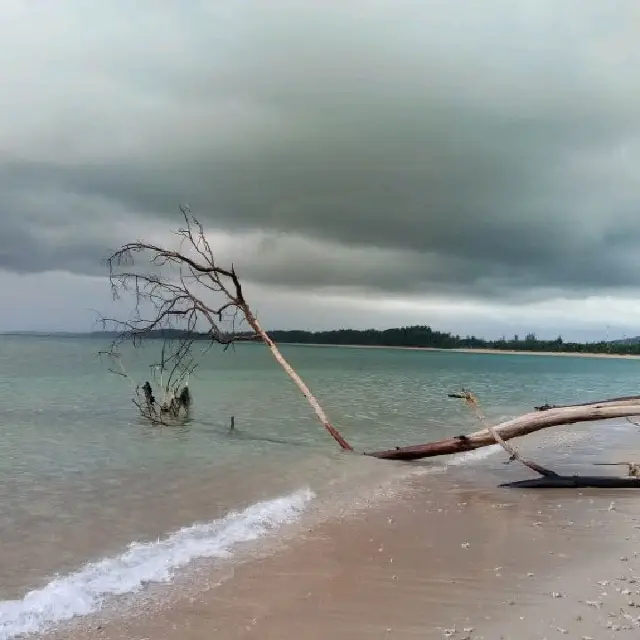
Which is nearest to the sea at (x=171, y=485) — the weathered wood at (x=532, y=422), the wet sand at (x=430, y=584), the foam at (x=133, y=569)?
the foam at (x=133, y=569)

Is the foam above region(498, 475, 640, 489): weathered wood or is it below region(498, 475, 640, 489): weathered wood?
below

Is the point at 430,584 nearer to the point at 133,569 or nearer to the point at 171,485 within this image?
the point at 133,569

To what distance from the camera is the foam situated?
16.8 ft

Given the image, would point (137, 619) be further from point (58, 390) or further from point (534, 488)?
point (58, 390)

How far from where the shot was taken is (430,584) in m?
5.53

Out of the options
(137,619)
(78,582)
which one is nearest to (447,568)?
(137,619)

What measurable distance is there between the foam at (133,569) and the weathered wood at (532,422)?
421 centimetres

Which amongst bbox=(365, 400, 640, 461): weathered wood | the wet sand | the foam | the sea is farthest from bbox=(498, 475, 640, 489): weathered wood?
the foam

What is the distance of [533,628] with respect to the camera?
14.8 ft

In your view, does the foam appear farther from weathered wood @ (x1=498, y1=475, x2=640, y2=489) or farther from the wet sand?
weathered wood @ (x1=498, y1=475, x2=640, y2=489)

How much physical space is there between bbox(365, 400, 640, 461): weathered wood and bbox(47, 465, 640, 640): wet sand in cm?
274

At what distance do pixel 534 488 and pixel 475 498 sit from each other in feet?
4.83

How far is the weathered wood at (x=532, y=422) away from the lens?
10867 mm

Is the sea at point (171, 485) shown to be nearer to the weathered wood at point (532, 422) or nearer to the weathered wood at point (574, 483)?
the weathered wood at point (532, 422)
